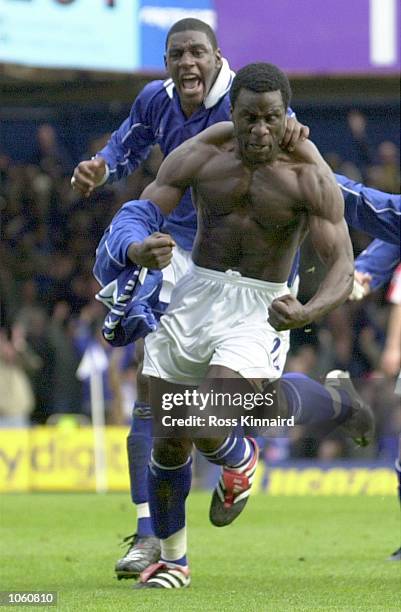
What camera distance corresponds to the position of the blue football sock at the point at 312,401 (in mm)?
7621

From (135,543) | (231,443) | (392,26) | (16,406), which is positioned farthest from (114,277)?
(16,406)

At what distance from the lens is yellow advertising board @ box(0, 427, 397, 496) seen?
17406mm

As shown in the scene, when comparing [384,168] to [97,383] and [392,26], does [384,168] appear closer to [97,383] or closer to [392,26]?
[392,26]

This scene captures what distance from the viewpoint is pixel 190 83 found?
26.6ft

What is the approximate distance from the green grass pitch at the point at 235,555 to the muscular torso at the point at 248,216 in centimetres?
157

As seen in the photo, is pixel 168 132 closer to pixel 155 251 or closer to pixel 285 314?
pixel 155 251

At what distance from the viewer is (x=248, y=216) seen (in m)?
7.25

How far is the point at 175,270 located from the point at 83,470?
33.5ft

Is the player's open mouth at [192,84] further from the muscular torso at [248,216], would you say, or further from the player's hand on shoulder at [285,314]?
the player's hand on shoulder at [285,314]

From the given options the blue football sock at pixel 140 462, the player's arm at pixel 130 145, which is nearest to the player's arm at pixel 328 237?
the player's arm at pixel 130 145

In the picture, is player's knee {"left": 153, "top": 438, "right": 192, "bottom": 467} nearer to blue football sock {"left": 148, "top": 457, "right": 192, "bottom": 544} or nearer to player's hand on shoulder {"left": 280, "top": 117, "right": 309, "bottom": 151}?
blue football sock {"left": 148, "top": 457, "right": 192, "bottom": 544}

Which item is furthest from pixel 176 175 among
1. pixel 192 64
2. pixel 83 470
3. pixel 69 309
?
pixel 69 309

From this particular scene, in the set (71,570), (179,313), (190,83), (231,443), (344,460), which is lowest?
(344,460)

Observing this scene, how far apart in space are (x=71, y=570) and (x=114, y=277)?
2325 mm
